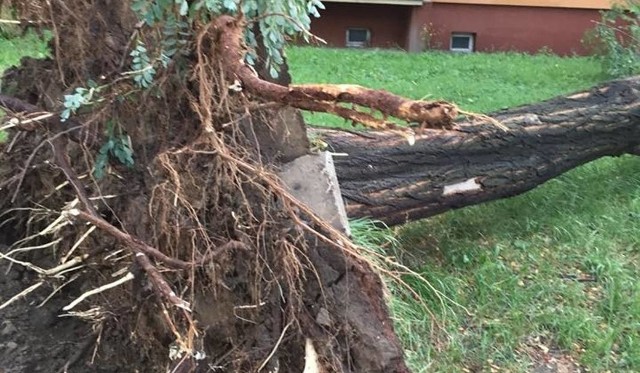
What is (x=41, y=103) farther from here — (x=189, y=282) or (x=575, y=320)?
(x=575, y=320)

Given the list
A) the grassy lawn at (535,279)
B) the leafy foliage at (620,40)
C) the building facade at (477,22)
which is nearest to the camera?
the grassy lawn at (535,279)

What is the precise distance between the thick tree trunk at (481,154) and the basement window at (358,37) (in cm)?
783

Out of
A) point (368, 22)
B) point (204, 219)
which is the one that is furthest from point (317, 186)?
point (368, 22)

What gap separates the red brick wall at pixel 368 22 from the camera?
12.7 metres

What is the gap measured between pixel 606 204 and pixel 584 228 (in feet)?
1.67

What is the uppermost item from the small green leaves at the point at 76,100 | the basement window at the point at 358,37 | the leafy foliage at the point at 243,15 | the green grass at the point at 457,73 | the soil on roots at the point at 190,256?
the leafy foliage at the point at 243,15

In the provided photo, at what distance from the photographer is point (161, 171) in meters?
2.42

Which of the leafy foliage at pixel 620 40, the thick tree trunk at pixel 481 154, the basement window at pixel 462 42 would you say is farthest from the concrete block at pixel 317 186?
the basement window at pixel 462 42

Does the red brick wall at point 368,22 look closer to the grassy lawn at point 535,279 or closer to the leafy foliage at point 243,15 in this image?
the grassy lawn at point 535,279

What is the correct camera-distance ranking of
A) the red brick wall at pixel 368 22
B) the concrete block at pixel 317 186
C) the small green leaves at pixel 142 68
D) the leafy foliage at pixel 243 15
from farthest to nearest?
the red brick wall at pixel 368 22, the concrete block at pixel 317 186, the small green leaves at pixel 142 68, the leafy foliage at pixel 243 15

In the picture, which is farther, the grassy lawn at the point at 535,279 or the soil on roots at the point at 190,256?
the grassy lawn at the point at 535,279

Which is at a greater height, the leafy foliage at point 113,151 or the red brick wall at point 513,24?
the leafy foliage at point 113,151

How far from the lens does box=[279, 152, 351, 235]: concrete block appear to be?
260 cm

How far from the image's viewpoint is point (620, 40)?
1023 cm
